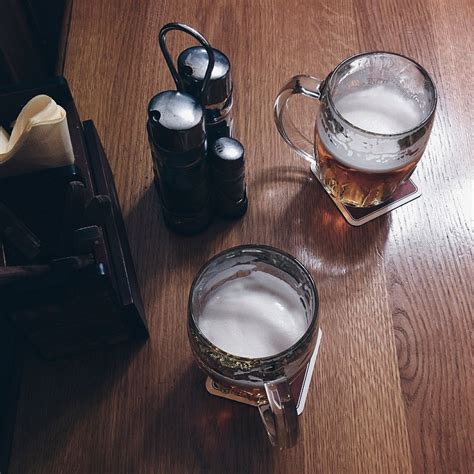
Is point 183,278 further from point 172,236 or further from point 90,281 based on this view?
point 90,281

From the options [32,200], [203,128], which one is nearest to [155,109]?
[203,128]

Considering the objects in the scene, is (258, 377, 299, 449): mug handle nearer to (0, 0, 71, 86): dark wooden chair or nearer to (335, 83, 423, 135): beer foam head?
(335, 83, 423, 135): beer foam head

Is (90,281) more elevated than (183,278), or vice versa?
(90,281)

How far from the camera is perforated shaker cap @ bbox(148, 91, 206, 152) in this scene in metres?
0.66

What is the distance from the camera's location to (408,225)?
831mm

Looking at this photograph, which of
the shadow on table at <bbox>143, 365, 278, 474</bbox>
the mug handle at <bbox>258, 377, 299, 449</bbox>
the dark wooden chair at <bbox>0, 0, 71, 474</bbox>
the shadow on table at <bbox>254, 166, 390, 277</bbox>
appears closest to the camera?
the mug handle at <bbox>258, 377, 299, 449</bbox>

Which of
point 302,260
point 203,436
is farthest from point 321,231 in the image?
point 203,436

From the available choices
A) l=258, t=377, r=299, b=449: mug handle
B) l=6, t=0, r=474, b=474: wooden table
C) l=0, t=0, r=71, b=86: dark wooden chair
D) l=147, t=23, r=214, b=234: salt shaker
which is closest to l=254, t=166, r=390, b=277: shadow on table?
l=6, t=0, r=474, b=474: wooden table

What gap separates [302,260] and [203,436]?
238 millimetres

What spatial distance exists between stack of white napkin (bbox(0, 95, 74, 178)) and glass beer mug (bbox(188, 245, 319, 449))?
195 millimetres

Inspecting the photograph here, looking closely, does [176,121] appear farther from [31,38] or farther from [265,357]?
[31,38]

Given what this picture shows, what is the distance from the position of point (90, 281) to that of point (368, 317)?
328 millimetres

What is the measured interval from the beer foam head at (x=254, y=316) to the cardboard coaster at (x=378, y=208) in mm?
179

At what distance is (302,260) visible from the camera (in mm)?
806
